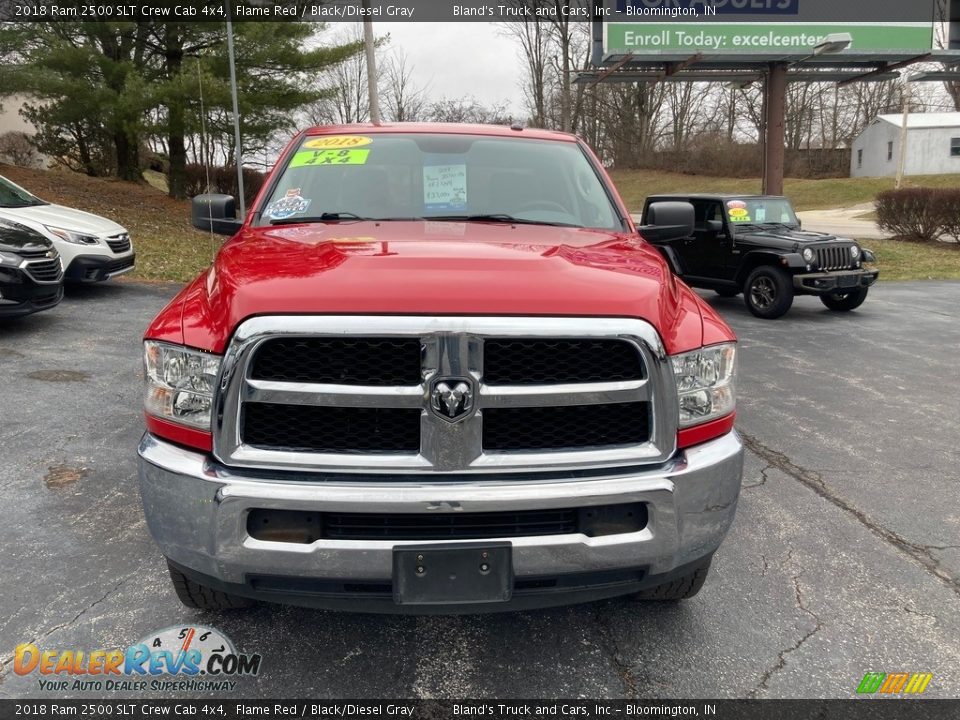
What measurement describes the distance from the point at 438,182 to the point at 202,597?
209 cm

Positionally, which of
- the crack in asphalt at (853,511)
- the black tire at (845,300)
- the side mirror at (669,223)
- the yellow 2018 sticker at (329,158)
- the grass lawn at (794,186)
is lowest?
the crack in asphalt at (853,511)

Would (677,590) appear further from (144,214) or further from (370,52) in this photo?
(144,214)

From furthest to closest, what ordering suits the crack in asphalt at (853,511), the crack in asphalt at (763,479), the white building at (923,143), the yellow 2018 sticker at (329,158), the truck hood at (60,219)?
the white building at (923,143), the truck hood at (60,219), the crack in asphalt at (763,479), the yellow 2018 sticker at (329,158), the crack in asphalt at (853,511)

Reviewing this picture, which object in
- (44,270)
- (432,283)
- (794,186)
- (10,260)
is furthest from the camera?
(794,186)

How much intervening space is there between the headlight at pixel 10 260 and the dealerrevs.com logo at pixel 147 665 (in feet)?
17.6

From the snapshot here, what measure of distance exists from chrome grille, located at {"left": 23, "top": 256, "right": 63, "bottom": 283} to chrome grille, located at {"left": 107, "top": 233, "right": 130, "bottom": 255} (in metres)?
2.28

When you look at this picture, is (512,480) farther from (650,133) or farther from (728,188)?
(650,133)

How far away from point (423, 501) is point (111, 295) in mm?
9188

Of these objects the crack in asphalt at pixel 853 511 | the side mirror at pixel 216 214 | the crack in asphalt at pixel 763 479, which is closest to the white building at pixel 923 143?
the crack in asphalt at pixel 853 511

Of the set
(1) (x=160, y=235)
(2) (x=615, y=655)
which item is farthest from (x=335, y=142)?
(1) (x=160, y=235)

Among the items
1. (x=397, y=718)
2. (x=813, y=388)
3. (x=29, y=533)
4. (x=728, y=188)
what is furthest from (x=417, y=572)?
(x=728, y=188)

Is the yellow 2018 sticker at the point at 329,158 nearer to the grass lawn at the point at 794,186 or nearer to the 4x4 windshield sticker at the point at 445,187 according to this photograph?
the 4x4 windshield sticker at the point at 445,187

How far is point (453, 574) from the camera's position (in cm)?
195

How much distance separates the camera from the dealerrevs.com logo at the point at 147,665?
229 centimetres
